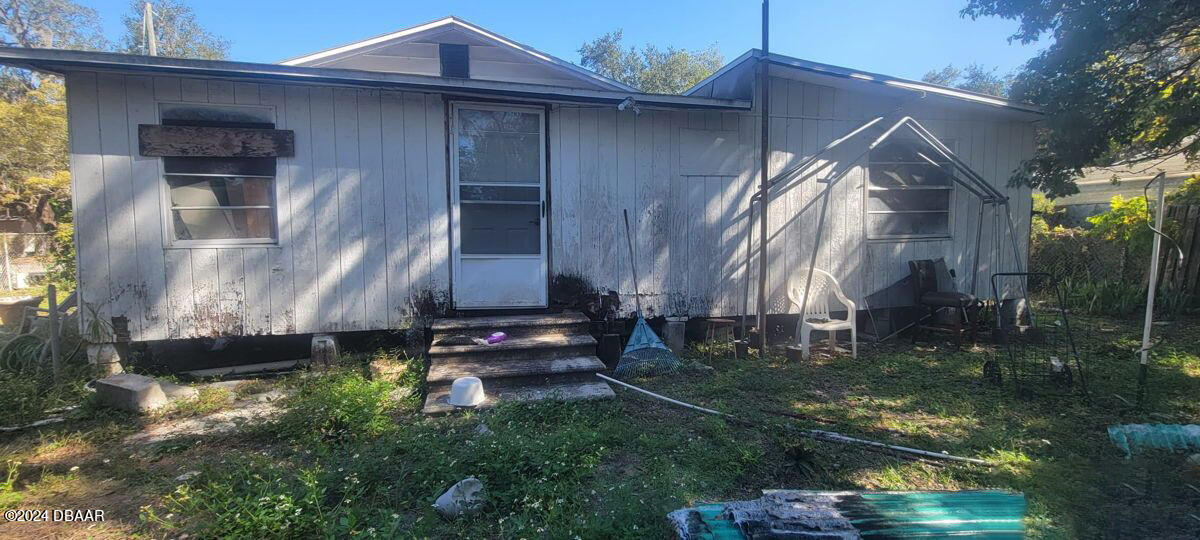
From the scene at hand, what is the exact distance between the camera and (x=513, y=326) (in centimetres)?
496

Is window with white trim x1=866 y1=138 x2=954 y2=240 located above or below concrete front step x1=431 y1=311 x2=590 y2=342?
above

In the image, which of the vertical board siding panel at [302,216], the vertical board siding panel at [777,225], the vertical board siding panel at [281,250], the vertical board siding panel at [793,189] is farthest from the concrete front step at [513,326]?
the vertical board siding panel at [793,189]

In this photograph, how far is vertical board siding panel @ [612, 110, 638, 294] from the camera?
5.53 meters

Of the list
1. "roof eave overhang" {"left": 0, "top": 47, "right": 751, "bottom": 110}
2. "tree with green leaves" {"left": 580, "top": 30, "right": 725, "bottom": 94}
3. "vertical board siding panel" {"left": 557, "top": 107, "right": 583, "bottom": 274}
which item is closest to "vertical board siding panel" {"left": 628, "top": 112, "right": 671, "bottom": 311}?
"roof eave overhang" {"left": 0, "top": 47, "right": 751, "bottom": 110}

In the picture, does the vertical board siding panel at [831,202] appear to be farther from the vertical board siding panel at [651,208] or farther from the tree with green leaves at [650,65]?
the tree with green leaves at [650,65]

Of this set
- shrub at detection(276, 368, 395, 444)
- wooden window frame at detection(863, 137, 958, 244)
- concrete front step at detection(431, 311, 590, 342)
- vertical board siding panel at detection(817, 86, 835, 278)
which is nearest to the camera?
shrub at detection(276, 368, 395, 444)

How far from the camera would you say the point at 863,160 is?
6.18 m

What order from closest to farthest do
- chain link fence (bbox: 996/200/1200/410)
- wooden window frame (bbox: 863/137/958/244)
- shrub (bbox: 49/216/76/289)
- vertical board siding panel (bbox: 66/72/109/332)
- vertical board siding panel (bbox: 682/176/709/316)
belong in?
vertical board siding panel (bbox: 66/72/109/332)
chain link fence (bbox: 996/200/1200/410)
vertical board siding panel (bbox: 682/176/709/316)
wooden window frame (bbox: 863/137/958/244)
shrub (bbox: 49/216/76/289)

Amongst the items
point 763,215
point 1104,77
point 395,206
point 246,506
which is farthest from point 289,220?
point 1104,77

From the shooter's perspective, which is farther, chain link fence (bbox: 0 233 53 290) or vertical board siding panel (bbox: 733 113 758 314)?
chain link fence (bbox: 0 233 53 290)

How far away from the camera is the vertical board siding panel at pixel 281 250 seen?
4.74 m

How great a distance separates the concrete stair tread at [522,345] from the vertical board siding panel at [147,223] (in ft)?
7.74

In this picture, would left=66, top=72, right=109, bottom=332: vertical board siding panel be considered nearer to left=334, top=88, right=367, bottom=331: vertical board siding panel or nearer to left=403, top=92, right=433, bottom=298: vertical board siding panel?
left=334, top=88, right=367, bottom=331: vertical board siding panel

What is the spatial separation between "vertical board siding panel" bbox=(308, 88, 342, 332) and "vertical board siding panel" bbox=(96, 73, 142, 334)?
139 cm
